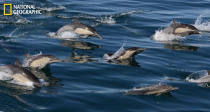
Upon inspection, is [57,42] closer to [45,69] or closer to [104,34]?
[104,34]

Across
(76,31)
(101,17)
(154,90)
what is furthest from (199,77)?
(101,17)

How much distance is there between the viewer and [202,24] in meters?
22.3

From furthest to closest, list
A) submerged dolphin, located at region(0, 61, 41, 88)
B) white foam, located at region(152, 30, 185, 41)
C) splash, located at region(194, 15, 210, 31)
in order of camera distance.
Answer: splash, located at region(194, 15, 210, 31), white foam, located at region(152, 30, 185, 41), submerged dolphin, located at region(0, 61, 41, 88)

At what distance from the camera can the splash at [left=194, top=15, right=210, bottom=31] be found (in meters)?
21.9

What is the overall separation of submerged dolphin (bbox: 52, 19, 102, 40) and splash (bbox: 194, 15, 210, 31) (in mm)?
6126

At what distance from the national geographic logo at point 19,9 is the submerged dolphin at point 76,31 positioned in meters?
4.96

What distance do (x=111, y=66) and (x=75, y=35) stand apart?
450 centimetres

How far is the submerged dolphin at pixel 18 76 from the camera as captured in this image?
39.1 ft

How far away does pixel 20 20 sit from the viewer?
2111 cm

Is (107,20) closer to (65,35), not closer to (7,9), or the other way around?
(65,35)

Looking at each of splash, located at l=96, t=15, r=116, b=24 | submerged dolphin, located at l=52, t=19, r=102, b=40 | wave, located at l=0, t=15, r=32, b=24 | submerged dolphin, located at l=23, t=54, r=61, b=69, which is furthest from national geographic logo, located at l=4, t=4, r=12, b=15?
submerged dolphin, located at l=23, t=54, r=61, b=69

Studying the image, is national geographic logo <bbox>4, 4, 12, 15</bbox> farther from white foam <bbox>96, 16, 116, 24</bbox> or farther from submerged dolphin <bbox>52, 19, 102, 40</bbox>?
submerged dolphin <bbox>52, 19, 102, 40</bbox>

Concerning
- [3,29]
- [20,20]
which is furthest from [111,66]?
[20,20]

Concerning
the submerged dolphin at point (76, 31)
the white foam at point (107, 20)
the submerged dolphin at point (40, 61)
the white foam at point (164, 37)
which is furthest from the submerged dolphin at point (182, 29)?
the submerged dolphin at point (40, 61)
